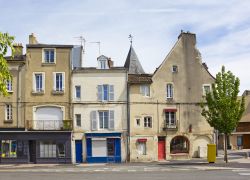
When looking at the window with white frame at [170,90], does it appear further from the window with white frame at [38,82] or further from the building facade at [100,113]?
the window with white frame at [38,82]

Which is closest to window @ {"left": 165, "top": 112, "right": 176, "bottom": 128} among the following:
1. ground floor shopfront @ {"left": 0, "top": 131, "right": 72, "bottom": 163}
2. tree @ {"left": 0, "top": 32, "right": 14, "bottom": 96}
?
ground floor shopfront @ {"left": 0, "top": 131, "right": 72, "bottom": 163}

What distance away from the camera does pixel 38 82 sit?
4028 cm

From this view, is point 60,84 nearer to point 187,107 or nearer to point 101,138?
point 101,138

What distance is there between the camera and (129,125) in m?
40.5

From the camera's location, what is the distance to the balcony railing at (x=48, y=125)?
3931 centimetres

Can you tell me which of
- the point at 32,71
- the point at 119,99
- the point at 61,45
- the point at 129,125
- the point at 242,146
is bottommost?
the point at 242,146

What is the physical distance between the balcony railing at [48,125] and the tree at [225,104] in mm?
Result: 13693

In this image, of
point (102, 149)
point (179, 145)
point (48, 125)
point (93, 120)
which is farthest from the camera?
point (179, 145)

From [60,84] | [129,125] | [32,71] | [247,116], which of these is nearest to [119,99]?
[129,125]

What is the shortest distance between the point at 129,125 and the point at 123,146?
2.13 meters

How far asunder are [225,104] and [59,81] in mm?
16260

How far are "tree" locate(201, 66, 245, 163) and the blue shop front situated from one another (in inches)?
406

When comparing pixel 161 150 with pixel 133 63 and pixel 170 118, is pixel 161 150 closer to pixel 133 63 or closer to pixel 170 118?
pixel 170 118

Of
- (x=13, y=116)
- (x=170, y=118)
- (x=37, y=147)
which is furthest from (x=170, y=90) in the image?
(x=13, y=116)
